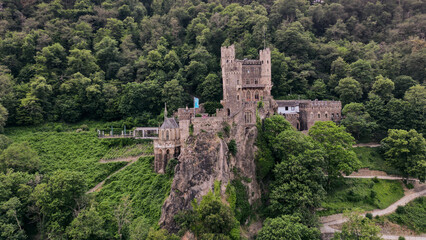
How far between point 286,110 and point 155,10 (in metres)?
57.7

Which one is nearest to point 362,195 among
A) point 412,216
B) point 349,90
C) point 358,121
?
point 412,216

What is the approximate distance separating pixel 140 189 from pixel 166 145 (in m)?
7.49

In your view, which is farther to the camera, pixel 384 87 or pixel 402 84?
pixel 402 84

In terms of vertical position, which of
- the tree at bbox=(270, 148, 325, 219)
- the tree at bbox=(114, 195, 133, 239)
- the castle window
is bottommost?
the tree at bbox=(114, 195, 133, 239)

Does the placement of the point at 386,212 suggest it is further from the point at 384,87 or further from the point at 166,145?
the point at 166,145

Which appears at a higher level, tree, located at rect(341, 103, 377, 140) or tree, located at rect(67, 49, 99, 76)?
tree, located at rect(67, 49, 99, 76)

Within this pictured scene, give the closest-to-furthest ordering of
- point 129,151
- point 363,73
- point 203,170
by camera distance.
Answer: point 203,170 → point 129,151 → point 363,73

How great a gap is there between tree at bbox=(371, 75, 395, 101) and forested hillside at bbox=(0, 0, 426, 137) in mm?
208

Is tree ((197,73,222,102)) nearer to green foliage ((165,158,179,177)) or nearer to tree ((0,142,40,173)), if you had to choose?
green foliage ((165,158,179,177))

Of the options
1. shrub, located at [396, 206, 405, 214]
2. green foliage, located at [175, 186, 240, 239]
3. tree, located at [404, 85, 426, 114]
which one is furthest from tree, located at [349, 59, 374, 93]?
green foliage, located at [175, 186, 240, 239]

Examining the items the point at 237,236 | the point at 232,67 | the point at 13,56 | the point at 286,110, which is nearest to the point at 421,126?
the point at 286,110

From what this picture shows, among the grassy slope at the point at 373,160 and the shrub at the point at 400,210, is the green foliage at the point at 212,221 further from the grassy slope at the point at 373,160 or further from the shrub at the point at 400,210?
the grassy slope at the point at 373,160

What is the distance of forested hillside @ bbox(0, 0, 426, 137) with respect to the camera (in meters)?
57.2

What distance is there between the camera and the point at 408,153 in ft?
149
